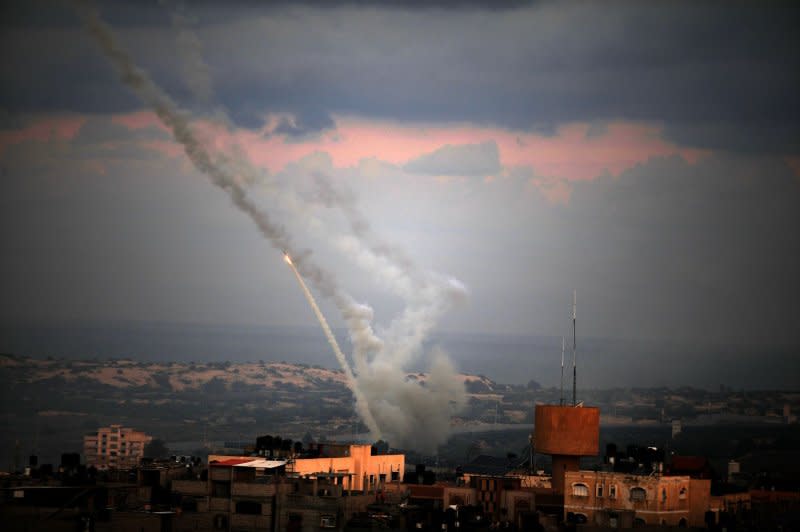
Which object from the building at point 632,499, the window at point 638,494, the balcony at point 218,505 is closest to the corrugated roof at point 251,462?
the balcony at point 218,505

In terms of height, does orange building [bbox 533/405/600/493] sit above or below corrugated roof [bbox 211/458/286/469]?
above

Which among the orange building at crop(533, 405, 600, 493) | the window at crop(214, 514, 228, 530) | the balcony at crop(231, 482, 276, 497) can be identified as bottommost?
the window at crop(214, 514, 228, 530)

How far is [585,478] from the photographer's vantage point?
325 feet

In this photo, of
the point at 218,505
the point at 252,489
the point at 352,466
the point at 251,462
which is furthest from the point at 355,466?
the point at 218,505

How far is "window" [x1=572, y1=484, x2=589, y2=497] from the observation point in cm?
9862

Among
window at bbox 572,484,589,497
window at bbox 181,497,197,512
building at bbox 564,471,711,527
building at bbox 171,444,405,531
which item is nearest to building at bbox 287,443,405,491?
building at bbox 171,444,405,531

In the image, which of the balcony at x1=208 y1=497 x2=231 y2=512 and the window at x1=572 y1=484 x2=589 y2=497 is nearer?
the window at x1=572 y1=484 x2=589 y2=497

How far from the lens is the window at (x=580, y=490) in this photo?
98625 mm

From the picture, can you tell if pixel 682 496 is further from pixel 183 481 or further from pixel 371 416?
pixel 371 416

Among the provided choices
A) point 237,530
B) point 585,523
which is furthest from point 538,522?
point 237,530

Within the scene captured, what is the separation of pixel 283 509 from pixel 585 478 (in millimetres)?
16870

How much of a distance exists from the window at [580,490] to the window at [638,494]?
285 centimetres

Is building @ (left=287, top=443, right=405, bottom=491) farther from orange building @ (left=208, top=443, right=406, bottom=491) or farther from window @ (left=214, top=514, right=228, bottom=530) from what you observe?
window @ (left=214, top=514, right=228, bottom=530)

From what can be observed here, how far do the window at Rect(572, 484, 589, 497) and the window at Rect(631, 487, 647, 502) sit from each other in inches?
112
